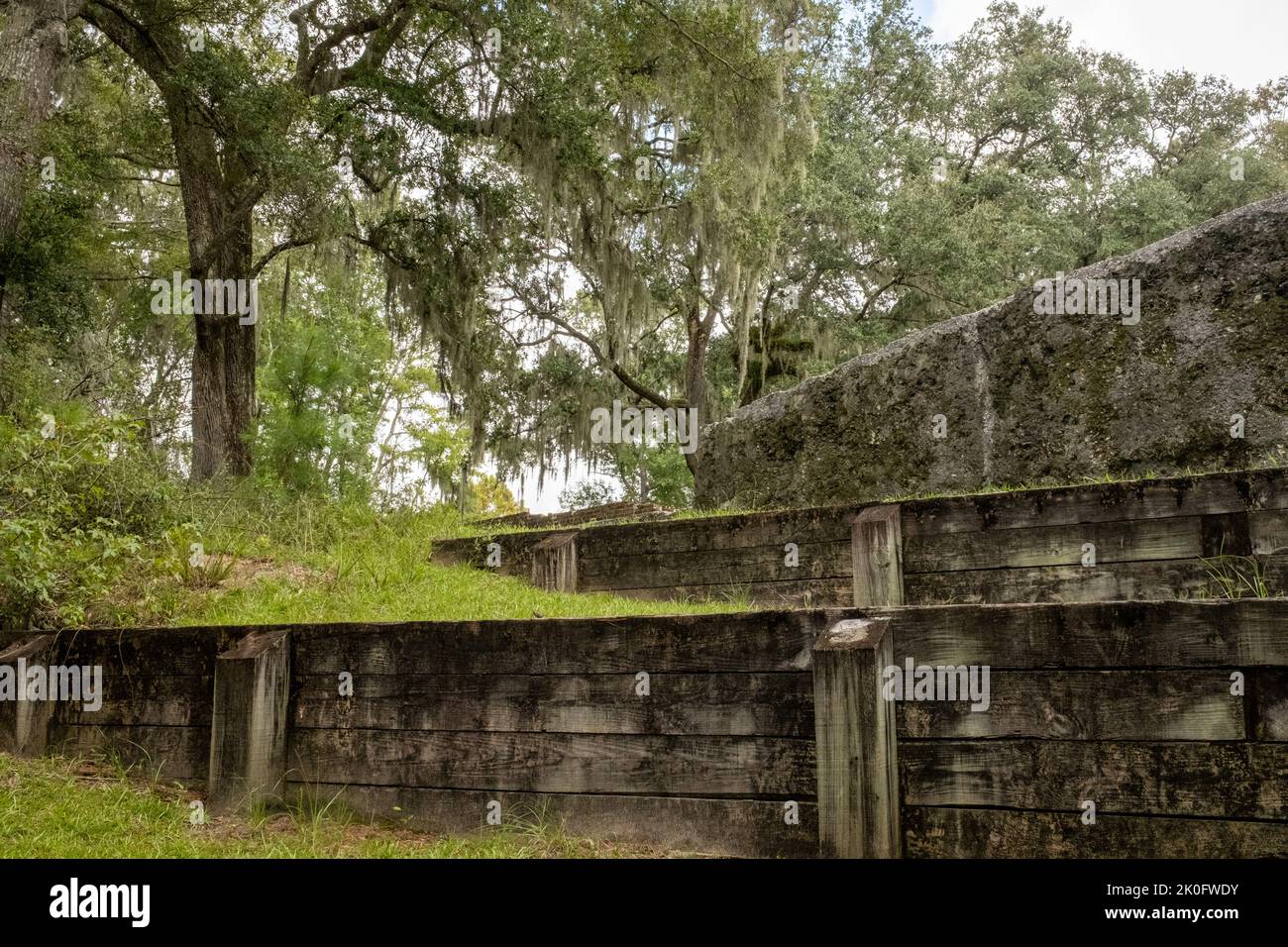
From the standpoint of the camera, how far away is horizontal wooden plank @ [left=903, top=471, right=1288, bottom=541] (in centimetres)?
520

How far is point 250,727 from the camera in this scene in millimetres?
4551

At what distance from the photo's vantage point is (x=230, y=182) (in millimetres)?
13008

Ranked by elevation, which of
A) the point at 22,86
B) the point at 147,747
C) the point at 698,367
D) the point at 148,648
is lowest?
the point at 147,747

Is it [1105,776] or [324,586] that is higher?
[324,586]

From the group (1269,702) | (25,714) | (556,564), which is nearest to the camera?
(1269,702)

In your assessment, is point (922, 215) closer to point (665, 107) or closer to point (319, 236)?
point (665, 107)

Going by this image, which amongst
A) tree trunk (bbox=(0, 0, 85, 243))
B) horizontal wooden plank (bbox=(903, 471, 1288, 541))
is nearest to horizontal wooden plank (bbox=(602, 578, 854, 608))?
horizontal wooden plank (bbox=(903, 471, 1288, 541))

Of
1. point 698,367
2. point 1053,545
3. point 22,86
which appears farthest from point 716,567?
point 698,367

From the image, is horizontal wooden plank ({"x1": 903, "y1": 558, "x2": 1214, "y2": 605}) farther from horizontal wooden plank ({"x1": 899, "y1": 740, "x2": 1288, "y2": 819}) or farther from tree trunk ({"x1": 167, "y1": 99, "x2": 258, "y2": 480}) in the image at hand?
tree trunk ({"x1": 167, "y1": 99, "x2": 258, "y2": 480})

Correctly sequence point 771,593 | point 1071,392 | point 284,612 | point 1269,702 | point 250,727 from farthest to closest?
point 1071,392
point 771,593
point 284,612
point 250,727
point 1269,702

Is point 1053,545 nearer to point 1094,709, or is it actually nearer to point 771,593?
point 771,593

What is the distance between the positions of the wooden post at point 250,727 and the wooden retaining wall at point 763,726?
1cm

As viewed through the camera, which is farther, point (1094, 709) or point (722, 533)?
point (722, 533)

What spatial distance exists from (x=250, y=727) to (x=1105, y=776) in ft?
12.2
